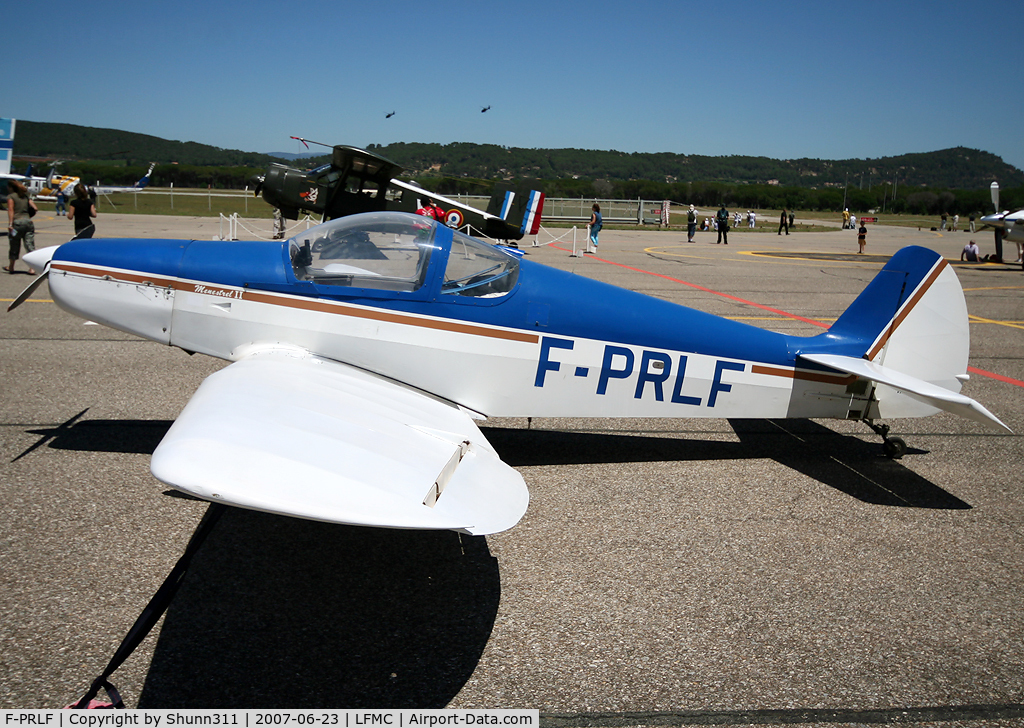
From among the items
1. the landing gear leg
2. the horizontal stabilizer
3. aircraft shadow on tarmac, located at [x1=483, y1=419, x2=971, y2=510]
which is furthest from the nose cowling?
the landing gear leg

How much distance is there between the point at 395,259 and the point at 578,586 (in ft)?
8.09

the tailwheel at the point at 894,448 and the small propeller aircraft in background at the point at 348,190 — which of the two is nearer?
the tailwheel at the point at 894,448

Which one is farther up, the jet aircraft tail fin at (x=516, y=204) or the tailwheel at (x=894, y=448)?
the jet aircraft tail fin at (x=516, y=204)

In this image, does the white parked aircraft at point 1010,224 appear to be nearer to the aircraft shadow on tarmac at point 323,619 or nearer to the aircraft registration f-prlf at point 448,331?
the aircraft registration f-prlf at point 448,331

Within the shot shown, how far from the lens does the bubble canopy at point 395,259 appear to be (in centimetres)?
467

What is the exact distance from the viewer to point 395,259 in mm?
4719

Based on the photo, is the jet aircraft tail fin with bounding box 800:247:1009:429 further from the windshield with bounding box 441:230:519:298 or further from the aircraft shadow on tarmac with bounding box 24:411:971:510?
the windshield with bounding box 441:230:519:298

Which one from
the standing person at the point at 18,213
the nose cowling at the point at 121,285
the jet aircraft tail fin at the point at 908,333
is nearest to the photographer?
the nose cowling at the point at 121,285

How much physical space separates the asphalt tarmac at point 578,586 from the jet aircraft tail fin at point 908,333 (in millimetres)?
728

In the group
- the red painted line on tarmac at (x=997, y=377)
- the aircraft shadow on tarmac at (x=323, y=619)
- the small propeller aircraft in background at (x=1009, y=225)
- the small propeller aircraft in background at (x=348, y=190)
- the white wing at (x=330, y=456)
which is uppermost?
the small propeller aircraft in background at (x=1009, y=225)

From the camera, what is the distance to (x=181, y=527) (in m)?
3.98

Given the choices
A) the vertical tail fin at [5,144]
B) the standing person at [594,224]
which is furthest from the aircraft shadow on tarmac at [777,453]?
the vertical tail fin at [5,144]

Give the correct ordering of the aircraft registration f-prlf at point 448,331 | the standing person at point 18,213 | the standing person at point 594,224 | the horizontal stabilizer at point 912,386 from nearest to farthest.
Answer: the horizontal stabilizer at point 912,386
the aircraft registration f-prlf at point 448,331
the standing person at point 18,213
the standing person at point 594,224

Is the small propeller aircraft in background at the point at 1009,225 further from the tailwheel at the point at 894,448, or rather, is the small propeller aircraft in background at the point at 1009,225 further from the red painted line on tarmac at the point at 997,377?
the tailwheel at the point at 894,448
